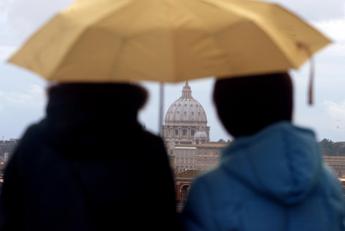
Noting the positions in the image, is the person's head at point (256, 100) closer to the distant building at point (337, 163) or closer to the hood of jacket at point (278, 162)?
the hood of jacket at point (278, 162)

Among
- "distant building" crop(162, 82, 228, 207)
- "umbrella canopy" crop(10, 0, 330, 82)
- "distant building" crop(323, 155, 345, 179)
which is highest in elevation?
"distant building" crop(162, 82, 228, 207)

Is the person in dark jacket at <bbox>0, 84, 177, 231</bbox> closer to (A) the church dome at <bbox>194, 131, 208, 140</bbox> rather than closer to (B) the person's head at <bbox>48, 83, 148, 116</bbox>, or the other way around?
(B) the person's head at <bbox>48, 83, 148, 116</bbox>

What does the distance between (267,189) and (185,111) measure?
67.5 m

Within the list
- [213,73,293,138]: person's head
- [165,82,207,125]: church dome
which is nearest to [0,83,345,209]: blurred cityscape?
[165,82,207,125]: church dome

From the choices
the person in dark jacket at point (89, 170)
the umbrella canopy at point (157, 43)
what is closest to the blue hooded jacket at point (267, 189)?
the person in dark jacket at point (89, 170)

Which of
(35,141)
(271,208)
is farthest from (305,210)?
(35,141)

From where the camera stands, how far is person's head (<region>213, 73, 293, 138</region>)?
2.87m

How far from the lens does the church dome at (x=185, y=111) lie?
67.0 meters

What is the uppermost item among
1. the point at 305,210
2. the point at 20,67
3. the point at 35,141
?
the point at 20,67

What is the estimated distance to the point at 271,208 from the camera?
2.76 metres

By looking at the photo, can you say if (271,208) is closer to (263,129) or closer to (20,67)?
(263,129)

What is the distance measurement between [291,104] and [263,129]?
120mm

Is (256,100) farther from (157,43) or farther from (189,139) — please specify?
(189,139)

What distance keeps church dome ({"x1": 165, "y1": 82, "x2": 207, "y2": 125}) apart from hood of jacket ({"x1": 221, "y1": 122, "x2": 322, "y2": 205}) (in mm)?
62505
